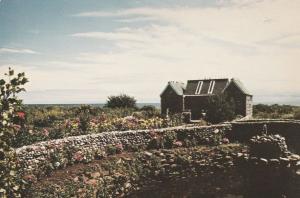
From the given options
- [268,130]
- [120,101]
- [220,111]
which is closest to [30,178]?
[268,130]

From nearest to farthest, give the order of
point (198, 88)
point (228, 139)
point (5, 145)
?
point (5, 145)
point (228, 139)
point (198, 88)

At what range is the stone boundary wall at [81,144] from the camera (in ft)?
51.7

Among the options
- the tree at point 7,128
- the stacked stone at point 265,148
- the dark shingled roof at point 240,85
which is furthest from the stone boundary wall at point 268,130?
the tree at point 7,128

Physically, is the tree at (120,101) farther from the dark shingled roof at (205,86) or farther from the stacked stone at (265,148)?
the stacked stone at (265,148)

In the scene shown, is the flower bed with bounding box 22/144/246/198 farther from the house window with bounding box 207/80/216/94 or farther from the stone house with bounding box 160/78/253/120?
the house window with bounding box 207/80/216/94

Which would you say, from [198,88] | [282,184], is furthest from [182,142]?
[198,88]

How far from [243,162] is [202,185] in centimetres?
528

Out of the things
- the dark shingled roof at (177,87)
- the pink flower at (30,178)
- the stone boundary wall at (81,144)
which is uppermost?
the dark shingled roof at (177,87)

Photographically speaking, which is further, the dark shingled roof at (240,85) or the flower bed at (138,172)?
the dark shingled roof at (240,85)

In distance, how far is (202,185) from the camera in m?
18.2

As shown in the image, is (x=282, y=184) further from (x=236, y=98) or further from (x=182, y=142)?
(x=236, y=98)

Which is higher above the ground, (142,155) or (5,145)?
(5,145)

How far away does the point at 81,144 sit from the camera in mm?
19453

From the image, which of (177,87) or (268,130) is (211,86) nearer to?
(177,87)
